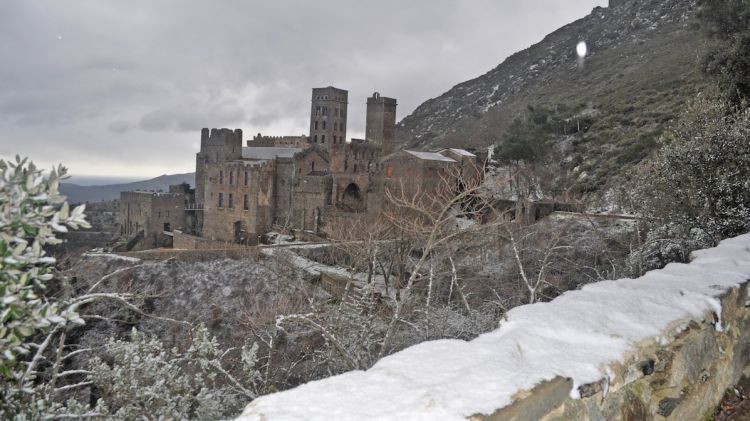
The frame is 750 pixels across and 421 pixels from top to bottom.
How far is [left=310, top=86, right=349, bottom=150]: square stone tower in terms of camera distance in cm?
6134

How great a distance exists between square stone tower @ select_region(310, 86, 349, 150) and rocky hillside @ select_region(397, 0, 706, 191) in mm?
14224

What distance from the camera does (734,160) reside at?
9.35 m

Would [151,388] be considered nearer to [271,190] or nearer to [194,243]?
[194,243]

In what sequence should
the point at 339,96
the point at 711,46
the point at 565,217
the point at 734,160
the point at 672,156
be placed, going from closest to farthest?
the point at 734,160 < the point at 672,156 < the point at 711,46 < the point at 565,217 < the point at 339,96

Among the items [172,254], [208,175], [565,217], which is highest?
[208,175]

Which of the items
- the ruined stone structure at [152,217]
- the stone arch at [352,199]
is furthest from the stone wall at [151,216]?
the stone arch at [352,199]

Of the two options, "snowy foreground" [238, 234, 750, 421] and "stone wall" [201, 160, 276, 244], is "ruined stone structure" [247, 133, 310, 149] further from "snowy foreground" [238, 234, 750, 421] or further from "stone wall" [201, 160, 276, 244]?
→ "snowy foreground" [238, 234, 750, 421]

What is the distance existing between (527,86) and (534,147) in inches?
2074

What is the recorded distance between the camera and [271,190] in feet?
125

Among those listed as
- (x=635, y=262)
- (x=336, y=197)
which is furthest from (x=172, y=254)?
(x=635, y=262)

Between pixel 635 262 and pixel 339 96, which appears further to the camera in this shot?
pixel 339 96

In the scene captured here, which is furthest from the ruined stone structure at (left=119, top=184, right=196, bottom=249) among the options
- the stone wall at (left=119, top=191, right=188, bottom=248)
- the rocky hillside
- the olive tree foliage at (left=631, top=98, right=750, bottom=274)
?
the olive tree foliage at (left=631, top=98, right=750, bottom=274)

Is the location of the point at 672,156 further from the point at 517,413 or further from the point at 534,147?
the point at 534,147

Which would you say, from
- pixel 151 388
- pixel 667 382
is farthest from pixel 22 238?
pixel 151 388
